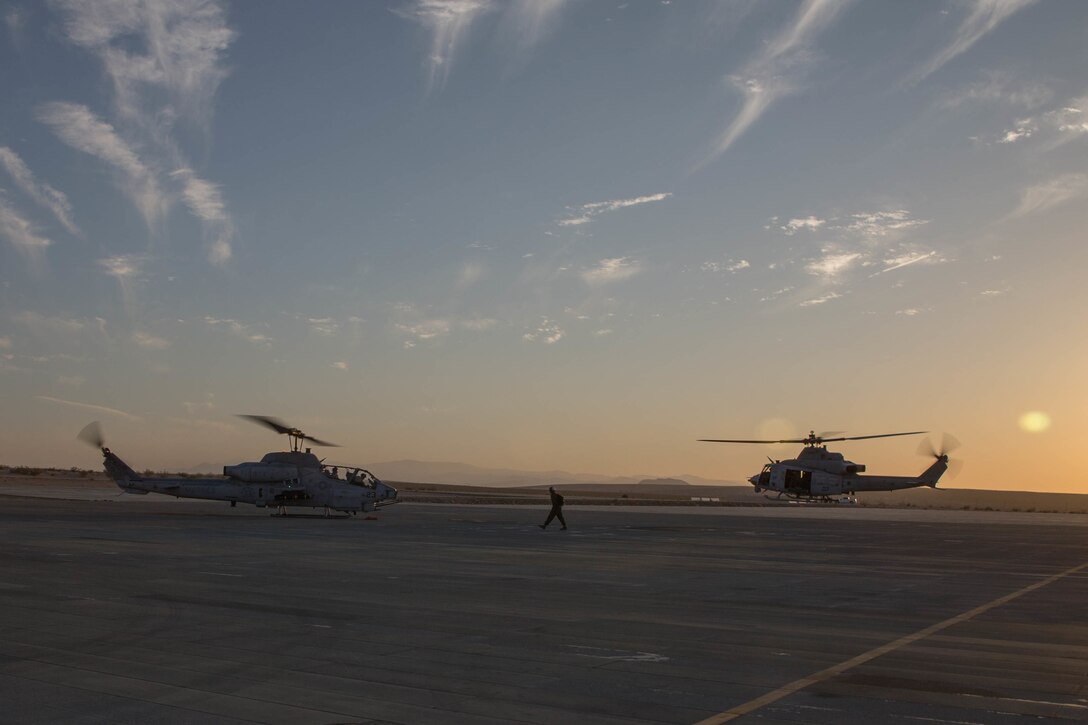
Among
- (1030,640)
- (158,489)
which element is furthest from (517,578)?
(158,489)

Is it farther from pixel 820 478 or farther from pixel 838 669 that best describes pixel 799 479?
pixel 838 669

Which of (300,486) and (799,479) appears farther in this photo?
(799,479)

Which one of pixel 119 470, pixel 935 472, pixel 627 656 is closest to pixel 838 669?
pixel 627 656

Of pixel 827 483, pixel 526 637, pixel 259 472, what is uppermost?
pixel 827 483

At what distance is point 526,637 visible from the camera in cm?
1254

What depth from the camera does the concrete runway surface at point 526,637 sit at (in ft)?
28.8

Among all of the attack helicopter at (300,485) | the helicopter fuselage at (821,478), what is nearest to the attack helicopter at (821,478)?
the helicopter fuselage at (821,478)

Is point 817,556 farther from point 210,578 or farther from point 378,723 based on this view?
point 378,723

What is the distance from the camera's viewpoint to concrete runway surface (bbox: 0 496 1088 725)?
877cm

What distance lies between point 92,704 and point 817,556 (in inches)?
878

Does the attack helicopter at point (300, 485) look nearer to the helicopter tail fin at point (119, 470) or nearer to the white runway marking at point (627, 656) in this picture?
the helicopter tail fin at point (119, 470)

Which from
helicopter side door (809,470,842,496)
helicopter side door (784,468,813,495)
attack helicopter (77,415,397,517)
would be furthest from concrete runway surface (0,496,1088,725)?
helicopter side door (784,468,813,495)

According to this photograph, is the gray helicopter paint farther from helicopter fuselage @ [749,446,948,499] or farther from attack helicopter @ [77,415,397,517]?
attack helicopter @ [77,415,397,517]

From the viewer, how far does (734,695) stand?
9242mm
